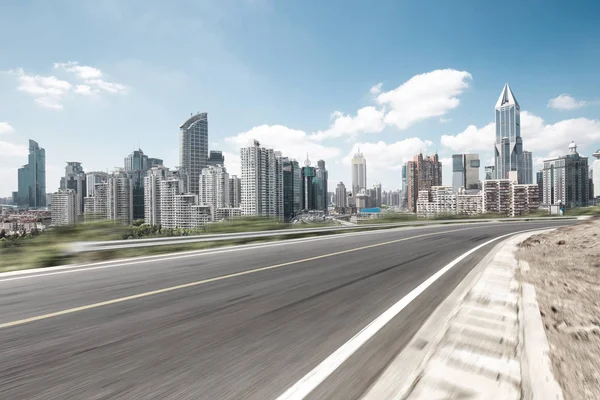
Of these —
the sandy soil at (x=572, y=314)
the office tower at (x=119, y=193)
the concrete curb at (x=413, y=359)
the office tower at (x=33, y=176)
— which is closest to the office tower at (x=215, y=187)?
the office tower at (x=119, y=193)

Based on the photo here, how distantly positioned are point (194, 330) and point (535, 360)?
3465 mm

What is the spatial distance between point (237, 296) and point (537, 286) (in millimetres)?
5439

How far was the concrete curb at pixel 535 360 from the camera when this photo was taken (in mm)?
2074

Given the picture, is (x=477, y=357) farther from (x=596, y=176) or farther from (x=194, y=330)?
(x=596, y=176)

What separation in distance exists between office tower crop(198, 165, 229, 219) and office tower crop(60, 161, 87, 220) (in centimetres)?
3175

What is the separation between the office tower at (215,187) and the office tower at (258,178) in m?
29.1

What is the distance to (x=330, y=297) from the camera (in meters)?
4.64

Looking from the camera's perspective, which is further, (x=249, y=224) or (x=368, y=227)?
(x=368, y=227)

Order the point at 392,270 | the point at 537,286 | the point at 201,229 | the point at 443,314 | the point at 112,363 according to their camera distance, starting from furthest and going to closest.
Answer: the point at 201,229 → the point at 392,270 → the point at 537,286 → the point at 443,314 → the point at 112,363

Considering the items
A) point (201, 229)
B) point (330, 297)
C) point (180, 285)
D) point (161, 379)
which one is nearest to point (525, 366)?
point (330, 297)

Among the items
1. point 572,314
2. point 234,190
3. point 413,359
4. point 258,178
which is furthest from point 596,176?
point 413,359

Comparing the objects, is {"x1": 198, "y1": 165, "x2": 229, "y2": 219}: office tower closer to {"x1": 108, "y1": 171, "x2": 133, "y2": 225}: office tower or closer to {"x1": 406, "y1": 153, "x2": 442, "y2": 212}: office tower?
{"x1": 108, "y1": 171, "x2": 133, "y2": 225}: office tower

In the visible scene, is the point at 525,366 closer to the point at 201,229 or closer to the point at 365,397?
the point at 365,397

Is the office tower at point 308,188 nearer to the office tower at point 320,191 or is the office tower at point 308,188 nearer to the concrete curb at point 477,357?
the office tower at point 320,191
